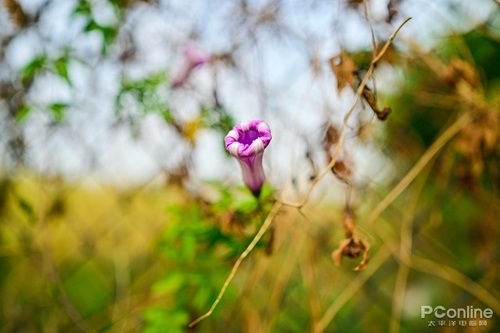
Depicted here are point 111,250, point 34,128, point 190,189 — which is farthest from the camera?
point 111,250

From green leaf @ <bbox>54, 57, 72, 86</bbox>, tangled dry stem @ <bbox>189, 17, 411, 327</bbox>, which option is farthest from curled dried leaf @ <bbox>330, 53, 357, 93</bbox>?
green leaf @ <bbox>54, 57, 72, 86</bbox>

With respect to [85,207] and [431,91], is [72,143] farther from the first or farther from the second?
[431,91]

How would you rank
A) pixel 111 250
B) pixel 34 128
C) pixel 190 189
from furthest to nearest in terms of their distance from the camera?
pixel 111 250 < pixel 34 128 < pixel 190 189

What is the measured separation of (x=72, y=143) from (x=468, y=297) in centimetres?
103

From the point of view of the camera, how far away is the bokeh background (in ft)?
3.23

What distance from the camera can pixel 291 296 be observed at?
133 cm

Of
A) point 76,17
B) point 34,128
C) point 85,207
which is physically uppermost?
point 76,17

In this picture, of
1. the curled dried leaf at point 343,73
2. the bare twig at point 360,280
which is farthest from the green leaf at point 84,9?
the bare twig at point 360,280

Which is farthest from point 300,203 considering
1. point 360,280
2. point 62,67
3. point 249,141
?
point 62,67

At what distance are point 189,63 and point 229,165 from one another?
25cm

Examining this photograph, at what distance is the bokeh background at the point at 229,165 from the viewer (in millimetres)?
985

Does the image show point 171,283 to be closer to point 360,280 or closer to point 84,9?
point 360,280

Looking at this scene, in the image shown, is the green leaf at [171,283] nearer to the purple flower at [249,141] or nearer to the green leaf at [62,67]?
the purple flower at [249,141]

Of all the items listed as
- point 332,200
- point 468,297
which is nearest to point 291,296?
point 332,200
